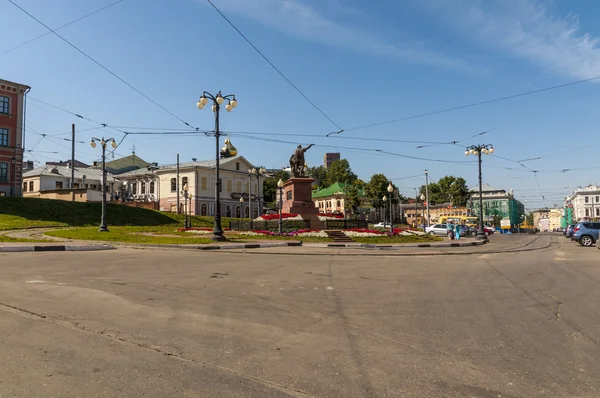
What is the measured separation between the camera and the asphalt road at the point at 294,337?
348cm

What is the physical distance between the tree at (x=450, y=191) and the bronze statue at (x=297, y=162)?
78.0 m

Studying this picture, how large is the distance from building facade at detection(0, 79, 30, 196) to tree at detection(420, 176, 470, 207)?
86.9 meters

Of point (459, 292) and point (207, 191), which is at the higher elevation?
point (207, 191)

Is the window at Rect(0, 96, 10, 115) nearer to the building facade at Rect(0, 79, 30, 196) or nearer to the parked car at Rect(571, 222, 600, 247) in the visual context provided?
the building facade at Rect(0, 79, 30, 196)

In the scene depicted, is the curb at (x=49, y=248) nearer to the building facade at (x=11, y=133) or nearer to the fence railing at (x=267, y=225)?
the fence railing at (x=267, y=225)

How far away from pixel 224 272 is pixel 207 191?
60311 millimetres

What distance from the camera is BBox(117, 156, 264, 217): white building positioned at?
222 ft

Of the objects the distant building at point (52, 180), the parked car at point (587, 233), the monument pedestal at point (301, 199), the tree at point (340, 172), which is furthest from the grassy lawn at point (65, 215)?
the tree at point (340, 172)

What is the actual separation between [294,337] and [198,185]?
64.9 metres

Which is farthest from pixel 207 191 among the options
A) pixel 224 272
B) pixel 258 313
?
pixel 258 313

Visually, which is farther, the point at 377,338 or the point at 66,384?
the point at 377,338

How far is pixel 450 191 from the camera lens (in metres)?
107

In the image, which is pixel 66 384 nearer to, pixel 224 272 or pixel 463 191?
pixel 224 272

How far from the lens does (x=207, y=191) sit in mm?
69062
